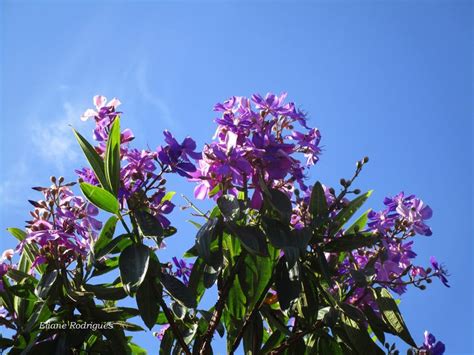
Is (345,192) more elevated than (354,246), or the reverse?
(345,192)

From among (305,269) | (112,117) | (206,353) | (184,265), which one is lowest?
(206,353)

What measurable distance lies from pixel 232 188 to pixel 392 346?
871mm

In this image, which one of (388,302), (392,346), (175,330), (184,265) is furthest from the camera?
(184,265)

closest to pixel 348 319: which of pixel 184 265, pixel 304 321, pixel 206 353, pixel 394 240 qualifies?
pixel 304 321

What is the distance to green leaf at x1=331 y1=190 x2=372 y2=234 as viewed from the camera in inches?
87.9

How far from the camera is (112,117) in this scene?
2.10 metres

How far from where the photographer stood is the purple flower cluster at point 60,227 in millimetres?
1984

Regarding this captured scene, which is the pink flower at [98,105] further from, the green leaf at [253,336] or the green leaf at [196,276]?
the green leaf at [253,336]

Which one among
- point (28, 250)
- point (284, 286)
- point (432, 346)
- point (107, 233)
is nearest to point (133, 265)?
point (107, 233)

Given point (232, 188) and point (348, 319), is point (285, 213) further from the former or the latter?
point (348, 319)

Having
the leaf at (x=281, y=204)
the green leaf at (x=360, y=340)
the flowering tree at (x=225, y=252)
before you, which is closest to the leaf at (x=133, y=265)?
the flowering tree at (x=225, y=252)

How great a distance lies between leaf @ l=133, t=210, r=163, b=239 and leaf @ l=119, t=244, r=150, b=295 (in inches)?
2.4

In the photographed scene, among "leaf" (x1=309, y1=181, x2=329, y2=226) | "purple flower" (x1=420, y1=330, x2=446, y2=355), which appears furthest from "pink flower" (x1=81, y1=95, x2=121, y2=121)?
"purple flower" (x1=420, y1=330, x2=446, y2=355)

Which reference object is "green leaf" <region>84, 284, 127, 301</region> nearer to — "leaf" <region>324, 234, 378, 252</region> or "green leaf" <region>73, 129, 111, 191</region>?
"green leaf" <region>73, 129, 111, 191</region>
